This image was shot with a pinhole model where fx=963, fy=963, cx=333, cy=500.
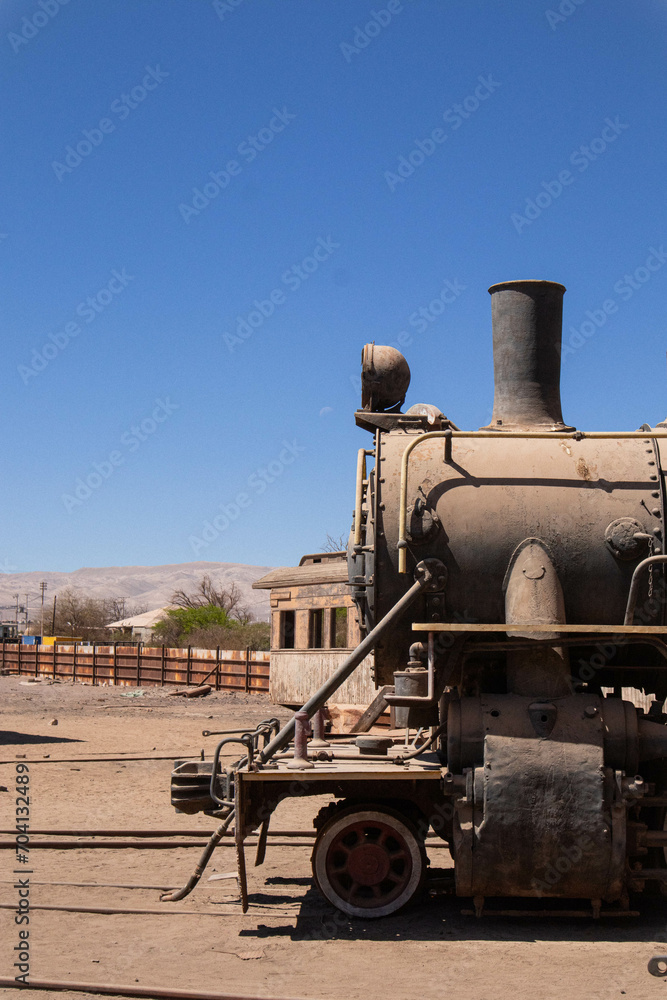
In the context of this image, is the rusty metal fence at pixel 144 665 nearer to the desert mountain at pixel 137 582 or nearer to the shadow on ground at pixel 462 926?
the shadow on ground at pixel 462 926

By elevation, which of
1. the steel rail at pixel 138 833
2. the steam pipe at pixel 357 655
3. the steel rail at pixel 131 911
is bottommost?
the steel rail at pixel 138 833

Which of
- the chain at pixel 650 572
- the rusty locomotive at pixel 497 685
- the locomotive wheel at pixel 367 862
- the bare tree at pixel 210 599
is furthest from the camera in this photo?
the bare tree at pixel 210 599

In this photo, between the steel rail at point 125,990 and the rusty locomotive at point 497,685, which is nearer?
the steel rail at point 125,990

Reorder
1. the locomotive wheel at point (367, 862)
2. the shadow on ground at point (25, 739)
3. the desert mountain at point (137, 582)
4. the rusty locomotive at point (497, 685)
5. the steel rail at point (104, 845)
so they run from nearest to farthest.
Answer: the rusty locomotive at point (497, 685)
the locomotive wheel at point (367, 862)
the steel rail at point (104, 845)
the shadow on ground at point (25, 739)
the desert mountain at point (137, 582)

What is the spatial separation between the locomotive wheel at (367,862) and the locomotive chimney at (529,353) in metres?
3.20

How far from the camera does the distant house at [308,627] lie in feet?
65.0

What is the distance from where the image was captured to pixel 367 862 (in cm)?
672

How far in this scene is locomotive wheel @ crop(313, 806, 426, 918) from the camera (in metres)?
6.65

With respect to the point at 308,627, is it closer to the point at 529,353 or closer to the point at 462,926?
the point at 529,353

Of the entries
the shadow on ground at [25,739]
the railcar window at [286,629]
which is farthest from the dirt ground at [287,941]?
the railcar window at [286,629]

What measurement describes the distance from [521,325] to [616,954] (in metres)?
4.68

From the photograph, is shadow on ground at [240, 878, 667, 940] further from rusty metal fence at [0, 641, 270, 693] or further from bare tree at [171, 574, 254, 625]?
bare tree at [171, 574, 254, 625]

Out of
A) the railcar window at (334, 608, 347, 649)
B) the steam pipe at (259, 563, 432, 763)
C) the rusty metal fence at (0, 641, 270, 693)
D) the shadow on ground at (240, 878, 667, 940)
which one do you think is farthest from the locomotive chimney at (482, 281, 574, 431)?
the rusty metal fence at (0, 641, 270, 693)

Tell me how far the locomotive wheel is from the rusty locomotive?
0.6 inches
